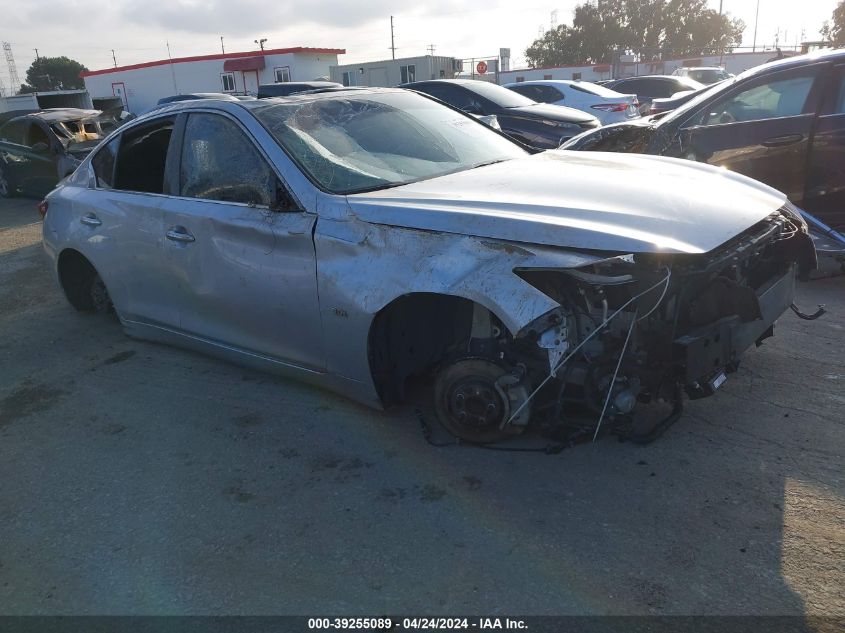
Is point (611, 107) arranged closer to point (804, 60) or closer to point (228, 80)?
point (804, 60)

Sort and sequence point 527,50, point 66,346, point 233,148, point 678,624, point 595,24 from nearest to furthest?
point 678,624 < point 233,148 < point 66,346 < point 595,24 < point 527,50

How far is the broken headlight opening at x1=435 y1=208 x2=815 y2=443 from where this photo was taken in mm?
2771

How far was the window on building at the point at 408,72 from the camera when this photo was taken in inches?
1083

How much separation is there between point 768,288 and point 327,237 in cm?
223

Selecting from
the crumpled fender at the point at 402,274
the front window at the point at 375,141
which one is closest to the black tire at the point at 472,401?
the crumpled fender at the point at 402,274

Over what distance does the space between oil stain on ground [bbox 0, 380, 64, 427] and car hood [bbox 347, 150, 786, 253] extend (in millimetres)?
2528

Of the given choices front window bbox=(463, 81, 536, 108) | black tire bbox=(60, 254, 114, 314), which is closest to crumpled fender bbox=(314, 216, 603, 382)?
black tire bbox=(60, 254, 114, 314)

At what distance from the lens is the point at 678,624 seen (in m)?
2.13

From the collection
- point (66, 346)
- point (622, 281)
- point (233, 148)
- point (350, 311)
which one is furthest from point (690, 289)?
point (66, 346)

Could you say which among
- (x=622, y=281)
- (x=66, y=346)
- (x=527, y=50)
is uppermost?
(x=527, y=50)

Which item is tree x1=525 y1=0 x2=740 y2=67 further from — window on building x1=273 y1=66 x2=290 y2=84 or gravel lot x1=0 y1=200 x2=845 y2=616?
gravel lot x1=0 y1=200 x2=845 y2=616

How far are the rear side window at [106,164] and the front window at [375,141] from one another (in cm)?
161

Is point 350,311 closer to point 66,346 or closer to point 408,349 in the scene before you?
point 408,349

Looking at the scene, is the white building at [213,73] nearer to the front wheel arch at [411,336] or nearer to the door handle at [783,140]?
the door handle at [783,140]
